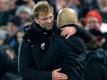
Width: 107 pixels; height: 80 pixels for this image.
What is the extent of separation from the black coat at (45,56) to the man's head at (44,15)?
76 mm

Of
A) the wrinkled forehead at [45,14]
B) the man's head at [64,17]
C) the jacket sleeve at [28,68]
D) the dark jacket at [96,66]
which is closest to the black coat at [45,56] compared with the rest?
the jacket sleeve at [28,68]

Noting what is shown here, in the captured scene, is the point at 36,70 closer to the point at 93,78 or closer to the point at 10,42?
the point at 93,78

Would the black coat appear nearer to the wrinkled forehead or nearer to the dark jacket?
the wrinkled forehead

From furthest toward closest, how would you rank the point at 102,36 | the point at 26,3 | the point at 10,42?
the point at 26,3 < the point at 10,42 < the point at 102,36

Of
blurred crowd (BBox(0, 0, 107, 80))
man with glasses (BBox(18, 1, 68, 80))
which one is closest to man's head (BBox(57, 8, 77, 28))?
man with glasses (BBox(18, 1, 68, 80))

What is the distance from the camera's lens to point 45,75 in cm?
661

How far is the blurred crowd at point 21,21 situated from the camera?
10320mm

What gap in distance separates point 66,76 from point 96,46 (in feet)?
6.18

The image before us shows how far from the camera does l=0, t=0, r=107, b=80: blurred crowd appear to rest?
10320 mm

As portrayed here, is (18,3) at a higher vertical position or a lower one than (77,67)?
higher

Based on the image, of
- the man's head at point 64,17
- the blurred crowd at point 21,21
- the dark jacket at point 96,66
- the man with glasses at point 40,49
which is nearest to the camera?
the man with glasses at point 40,49

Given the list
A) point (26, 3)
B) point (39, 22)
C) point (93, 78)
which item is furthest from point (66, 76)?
point (26, 3)

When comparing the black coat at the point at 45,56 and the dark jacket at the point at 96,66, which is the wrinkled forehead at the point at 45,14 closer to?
the black coat at the point at 45,56

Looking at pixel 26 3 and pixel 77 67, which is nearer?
pixel 77 67
